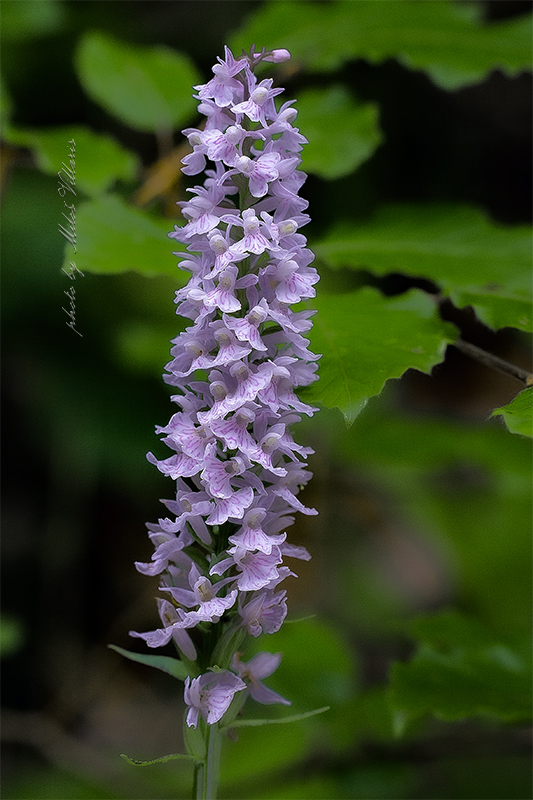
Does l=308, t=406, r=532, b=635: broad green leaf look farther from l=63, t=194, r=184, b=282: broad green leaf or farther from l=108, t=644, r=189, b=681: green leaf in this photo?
l=108, t=644, r=189, b=681: green leaf

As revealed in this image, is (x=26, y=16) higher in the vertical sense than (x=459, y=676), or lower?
higher

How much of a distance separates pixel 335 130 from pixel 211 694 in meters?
1.74

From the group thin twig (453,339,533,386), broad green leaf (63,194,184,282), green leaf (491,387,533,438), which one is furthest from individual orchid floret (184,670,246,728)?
broad green leaf (63,194,184,282)

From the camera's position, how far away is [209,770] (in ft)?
3.54

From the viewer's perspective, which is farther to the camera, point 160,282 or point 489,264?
point 160,282

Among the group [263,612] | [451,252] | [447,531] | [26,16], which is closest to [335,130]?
[451,252]

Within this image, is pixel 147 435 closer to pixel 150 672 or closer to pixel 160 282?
pixel 160 282

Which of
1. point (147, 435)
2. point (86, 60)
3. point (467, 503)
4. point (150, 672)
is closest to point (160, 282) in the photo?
point (147, 435)

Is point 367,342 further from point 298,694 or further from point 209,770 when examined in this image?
point 298,694

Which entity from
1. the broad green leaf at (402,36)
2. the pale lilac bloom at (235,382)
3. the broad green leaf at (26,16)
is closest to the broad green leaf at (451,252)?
the broad green leaf at (402,36)

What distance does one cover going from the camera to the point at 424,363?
4.16 feet

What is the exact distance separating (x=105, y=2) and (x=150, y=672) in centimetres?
348

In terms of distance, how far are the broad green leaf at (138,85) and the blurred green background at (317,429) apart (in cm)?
1

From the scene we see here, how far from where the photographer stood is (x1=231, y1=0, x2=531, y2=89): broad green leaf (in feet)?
6.73
